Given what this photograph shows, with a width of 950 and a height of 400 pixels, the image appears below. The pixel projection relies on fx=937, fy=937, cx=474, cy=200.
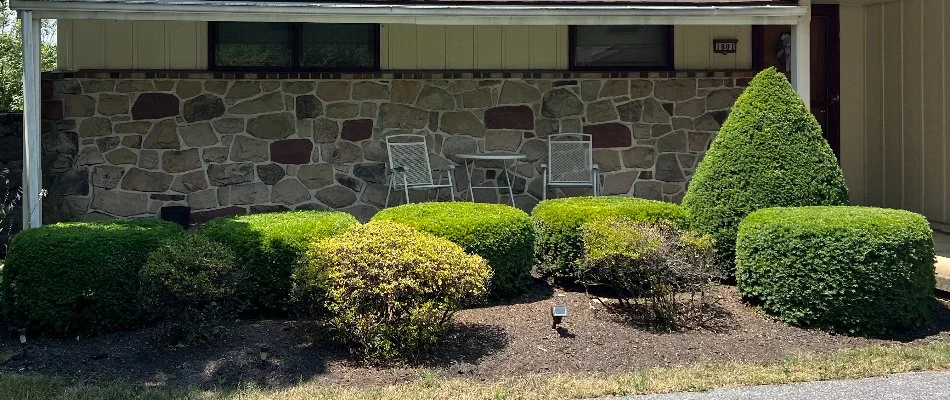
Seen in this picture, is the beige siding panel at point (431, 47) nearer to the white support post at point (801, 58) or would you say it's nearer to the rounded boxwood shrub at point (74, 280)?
the white support post at point (801, 58)

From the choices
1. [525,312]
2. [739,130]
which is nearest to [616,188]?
[739,130]

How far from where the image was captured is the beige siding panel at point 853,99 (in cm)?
1081

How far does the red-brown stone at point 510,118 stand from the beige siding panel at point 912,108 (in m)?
4.12

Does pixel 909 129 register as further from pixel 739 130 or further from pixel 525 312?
pixel 525 312

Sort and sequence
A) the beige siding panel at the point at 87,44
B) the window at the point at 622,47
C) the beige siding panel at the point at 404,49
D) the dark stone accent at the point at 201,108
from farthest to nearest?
the window at the point at 622,47 → the beige siding panel at the point at 404,49 → the dark stone accent at the point at 201,108 → the beige siding panel at the point at 87,44

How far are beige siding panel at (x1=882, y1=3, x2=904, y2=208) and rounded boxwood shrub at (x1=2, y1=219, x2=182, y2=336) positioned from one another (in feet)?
26.2

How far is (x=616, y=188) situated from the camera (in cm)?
1038

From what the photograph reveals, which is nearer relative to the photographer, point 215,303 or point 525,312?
point 215,303

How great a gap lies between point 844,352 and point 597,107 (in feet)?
15.4

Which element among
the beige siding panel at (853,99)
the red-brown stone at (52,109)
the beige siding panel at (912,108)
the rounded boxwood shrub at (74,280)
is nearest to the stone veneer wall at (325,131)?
the red-brown stone at (52,109)

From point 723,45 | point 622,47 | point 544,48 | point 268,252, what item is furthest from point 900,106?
point 268,252

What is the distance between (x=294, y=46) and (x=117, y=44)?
1781mm

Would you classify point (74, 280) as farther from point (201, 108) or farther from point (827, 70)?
point (827, 70)

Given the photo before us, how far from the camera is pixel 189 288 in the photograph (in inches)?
234
